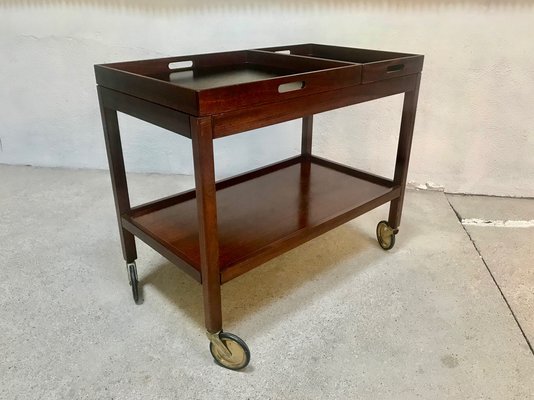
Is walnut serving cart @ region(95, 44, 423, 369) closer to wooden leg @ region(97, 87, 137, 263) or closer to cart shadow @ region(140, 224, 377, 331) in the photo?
wooden leg @ region(97, 87, 137, 263)

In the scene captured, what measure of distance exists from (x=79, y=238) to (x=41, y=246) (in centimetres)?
13

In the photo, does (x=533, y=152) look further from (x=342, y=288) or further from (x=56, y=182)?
(x=56, y=182)

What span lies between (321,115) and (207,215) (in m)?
1.20

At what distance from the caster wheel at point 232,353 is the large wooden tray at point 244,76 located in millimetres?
541

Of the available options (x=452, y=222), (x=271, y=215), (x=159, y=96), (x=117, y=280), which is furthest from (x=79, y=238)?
(x=452, y=222)

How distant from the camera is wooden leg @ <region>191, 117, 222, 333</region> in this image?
34.0 inches

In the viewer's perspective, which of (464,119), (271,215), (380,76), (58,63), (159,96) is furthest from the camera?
(58,63)

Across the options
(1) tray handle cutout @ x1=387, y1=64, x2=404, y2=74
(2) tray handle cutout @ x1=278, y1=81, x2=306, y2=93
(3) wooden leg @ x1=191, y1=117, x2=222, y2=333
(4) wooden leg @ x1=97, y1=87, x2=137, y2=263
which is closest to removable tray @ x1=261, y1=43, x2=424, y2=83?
(1) tray handle cutout @ x1=387, y1=64, x2=404, y2=74

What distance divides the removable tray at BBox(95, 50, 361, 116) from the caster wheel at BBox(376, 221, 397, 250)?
23.7 inches

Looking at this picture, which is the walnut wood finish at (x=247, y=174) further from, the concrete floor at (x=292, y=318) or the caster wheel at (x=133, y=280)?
the concrete floor at (x=292, y=318)

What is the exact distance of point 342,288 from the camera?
1.38 m

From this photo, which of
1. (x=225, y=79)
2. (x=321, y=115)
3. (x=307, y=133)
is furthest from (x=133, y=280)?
(x=321, y=115)

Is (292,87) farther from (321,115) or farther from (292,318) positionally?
(321,115)

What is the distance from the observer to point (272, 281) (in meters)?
1.40
